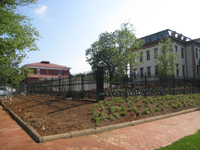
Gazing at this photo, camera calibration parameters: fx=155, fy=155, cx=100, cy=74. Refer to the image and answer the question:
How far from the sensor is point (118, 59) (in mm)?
19078

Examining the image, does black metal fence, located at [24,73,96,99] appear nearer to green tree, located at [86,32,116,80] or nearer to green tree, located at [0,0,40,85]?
green tree, located at [0,0,40,85]

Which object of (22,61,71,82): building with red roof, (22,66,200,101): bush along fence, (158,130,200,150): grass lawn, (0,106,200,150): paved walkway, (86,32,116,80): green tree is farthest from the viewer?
(22,61,71,82): building with red roof

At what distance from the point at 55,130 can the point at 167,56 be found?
20.3m

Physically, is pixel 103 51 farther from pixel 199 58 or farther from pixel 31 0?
pixel 31 0

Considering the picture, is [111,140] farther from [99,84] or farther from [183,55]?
[183,55]

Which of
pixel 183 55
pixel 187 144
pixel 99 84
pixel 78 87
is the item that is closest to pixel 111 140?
pixel 187 144

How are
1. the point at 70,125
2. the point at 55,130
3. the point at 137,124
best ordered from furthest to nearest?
Result: 1. the point at 137,124
2. the point at 70,125
3. the point at 55,130

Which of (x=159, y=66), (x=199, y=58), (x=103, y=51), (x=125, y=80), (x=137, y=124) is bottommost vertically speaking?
(x=137, y=124)

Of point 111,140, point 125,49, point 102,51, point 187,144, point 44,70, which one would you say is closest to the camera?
point 187,144

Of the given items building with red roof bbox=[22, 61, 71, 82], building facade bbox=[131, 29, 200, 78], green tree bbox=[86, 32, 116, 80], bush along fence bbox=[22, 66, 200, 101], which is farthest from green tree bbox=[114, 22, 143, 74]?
building with red roof bbox=[22, 61, 71, 82]

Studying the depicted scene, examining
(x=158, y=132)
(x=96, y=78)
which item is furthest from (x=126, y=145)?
(x=96, y=78)

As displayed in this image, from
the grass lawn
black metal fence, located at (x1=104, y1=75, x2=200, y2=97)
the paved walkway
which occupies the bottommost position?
the paved walkway

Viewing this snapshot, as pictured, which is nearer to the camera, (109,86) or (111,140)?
(111,140)

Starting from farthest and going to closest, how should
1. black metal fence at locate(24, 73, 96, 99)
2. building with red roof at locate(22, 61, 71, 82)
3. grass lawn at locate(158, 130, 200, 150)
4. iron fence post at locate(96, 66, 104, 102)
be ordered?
1. building with red roof at locate(22, 61, 71, 82)
2. black metal fence at locate(24, 73, 96, 99)
3. iron fence post at locate(96, 66, 104, 102)
4. grass lawn at locate(158, 130, 200, 150)
